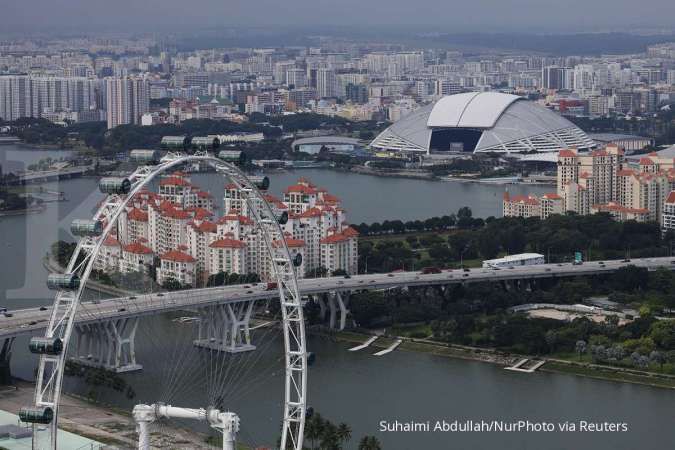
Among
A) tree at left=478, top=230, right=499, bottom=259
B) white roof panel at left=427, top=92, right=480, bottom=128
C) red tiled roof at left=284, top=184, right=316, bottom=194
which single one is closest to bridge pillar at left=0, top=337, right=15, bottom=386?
red tiled roof at left=284, top=184, right=316, bottom=194

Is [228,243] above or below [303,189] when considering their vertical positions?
below

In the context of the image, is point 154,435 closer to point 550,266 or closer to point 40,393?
Answer: point 40,393

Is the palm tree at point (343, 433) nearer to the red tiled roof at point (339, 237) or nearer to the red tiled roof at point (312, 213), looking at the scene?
the red tiled roof at point (339, 237)

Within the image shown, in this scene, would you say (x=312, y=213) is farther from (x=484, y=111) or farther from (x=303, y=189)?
(x=484, y=111)

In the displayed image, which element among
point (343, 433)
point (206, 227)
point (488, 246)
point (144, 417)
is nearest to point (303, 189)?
point (206, 227)

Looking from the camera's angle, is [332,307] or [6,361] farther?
[332,307]
